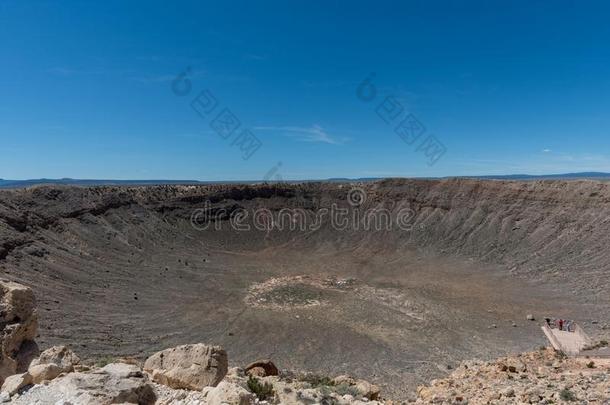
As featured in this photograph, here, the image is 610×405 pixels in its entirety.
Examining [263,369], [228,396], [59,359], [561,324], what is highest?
[228,396]

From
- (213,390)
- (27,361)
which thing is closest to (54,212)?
(27,361)

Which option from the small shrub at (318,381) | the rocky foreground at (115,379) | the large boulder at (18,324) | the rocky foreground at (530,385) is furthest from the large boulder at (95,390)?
the rocky foreground at (530,385)

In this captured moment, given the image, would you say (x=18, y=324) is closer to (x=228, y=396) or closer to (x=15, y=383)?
(x=15, y=383)

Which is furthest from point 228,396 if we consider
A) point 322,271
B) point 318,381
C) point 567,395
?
point 322,271

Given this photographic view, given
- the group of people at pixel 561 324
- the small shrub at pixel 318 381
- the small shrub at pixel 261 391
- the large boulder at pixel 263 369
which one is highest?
the small shrub at pixel 261 391

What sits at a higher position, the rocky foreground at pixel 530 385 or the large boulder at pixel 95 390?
the large boulder at pixel 95 390

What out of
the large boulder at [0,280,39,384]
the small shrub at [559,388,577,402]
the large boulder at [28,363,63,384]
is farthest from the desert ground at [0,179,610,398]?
the large boulder at [28,363,63,384]

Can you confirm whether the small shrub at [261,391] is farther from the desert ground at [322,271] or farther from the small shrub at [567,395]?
the desert ground at [322,271]
